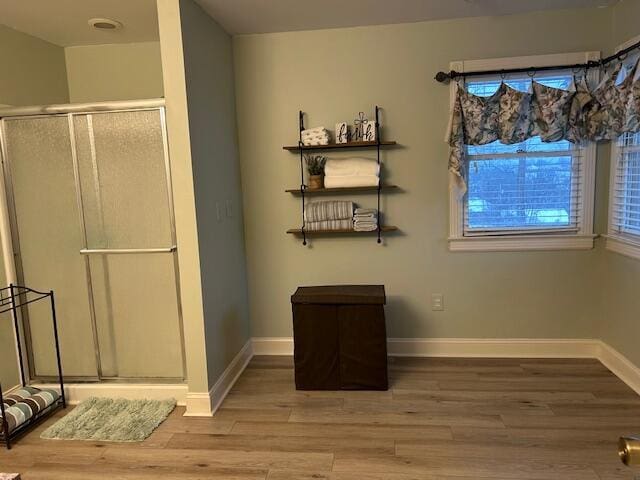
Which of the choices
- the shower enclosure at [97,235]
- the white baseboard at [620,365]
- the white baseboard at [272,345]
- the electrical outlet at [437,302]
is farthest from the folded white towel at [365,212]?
the white baseboard at [620,365]

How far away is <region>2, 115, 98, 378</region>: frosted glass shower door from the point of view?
266cm

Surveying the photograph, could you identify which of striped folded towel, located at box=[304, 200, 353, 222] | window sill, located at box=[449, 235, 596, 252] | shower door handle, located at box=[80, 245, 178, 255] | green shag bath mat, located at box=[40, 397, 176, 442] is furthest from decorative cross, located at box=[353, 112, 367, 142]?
green shag bath mat, located at box=[40, 397, 176, 442]

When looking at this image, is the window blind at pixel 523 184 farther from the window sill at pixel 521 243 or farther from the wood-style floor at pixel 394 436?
the wood-style floor at pixel 394 436

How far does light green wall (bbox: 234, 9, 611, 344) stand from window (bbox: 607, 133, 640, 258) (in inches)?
11.1

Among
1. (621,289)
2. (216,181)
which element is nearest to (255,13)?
(216,181)

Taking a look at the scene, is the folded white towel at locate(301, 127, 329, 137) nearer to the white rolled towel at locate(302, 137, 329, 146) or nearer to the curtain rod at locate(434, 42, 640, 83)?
the white rolled towel at locate(302, 137, 329, 146)

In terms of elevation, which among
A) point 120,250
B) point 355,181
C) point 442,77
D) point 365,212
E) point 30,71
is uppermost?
point 30,71

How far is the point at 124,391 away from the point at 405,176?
7.78 ft

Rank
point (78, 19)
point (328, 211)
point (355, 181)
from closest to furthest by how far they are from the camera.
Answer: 1. point (78, 19)
2. point (355, 181)
3. point (328, 211)

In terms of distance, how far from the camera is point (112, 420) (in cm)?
256

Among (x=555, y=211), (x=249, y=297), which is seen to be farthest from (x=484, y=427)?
(x=249, y=297)

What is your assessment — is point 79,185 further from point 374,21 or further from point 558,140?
point 558,140

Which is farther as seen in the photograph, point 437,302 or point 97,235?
point 437,302

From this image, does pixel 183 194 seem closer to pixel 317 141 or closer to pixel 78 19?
pixel 317 141
